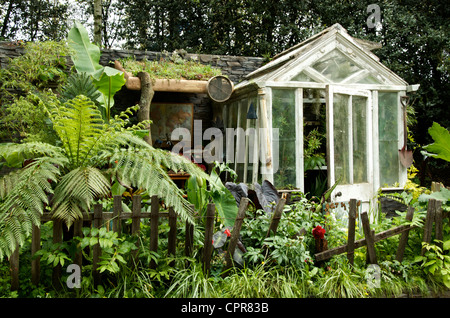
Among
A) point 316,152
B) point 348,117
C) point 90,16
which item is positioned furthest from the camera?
point 90,16

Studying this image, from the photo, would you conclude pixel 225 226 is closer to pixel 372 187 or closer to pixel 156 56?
pixel 372 187

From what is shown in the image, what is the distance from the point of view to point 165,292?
2.70 meters

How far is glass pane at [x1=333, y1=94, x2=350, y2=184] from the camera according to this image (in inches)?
219

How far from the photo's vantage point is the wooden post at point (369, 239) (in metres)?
3.02

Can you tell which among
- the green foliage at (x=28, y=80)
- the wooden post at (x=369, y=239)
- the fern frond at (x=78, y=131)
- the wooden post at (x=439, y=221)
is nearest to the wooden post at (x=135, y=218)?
the fern frond at (x=78, y=131)

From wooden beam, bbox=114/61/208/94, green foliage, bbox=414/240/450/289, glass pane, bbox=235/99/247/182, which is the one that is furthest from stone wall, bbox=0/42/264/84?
green foliage, bbox=414/240/450/289

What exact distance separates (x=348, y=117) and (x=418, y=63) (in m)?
4.44

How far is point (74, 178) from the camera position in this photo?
239 centimetres

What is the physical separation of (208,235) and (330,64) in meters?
3.85

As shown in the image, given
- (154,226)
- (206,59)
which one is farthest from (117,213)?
(206,59)

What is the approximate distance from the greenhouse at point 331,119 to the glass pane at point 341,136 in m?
0.01

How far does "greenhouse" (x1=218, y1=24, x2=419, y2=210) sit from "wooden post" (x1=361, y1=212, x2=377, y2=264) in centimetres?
223

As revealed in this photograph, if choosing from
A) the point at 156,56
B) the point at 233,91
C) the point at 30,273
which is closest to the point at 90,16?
the point at 156,56

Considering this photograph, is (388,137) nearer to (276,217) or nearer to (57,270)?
(276,217)
